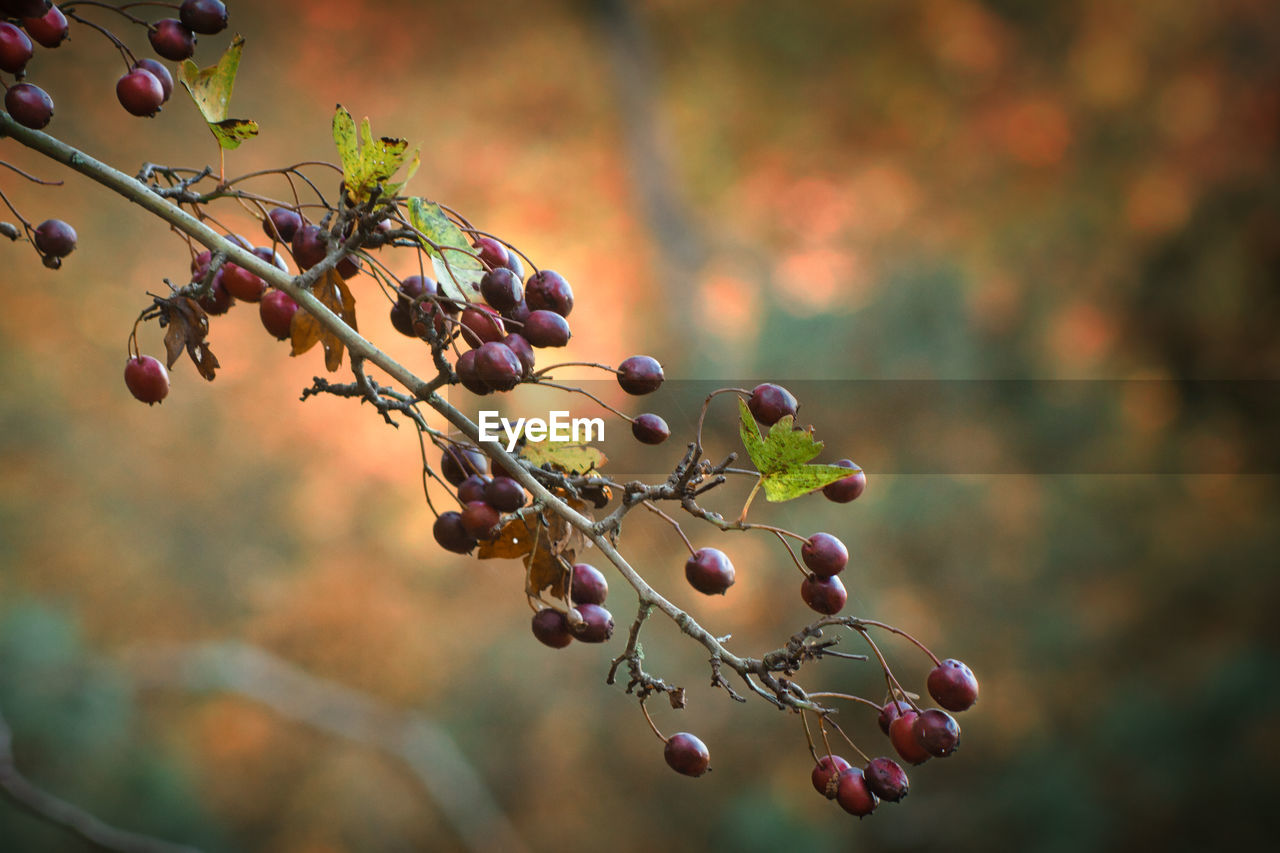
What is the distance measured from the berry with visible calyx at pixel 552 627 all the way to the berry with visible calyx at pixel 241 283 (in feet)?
0.71

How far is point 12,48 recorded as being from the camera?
0.42 meters

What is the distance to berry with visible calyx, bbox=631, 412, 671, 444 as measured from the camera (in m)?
0.45

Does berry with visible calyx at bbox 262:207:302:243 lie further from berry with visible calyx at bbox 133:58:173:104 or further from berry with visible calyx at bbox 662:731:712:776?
berry with visible calyx at bbox 662:731:712:776

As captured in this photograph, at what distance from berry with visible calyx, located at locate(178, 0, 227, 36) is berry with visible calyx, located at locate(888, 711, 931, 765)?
0.45 meters

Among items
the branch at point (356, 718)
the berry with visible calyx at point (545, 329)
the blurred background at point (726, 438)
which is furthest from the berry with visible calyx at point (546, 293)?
the branch at point (356, 718)

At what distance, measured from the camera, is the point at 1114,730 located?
2184mm

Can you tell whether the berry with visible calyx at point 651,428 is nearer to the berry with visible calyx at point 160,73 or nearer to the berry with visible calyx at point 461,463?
the berry with visible calyx at point 461,463

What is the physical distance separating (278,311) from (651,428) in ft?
0.61

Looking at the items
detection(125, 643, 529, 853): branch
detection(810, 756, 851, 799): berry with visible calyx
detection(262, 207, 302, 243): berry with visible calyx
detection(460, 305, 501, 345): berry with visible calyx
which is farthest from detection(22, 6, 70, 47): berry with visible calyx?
detection(125, 643, 529, 853): branch

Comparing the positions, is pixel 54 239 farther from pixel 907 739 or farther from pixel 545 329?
pixel 907 739

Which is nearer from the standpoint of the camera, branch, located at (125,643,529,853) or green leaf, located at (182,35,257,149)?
green leaf, located at (182,35,257,149)

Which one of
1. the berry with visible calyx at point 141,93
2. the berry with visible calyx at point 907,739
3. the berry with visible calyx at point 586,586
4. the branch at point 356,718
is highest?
the branch at point 356,718

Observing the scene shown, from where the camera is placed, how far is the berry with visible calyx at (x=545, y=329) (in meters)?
0.41

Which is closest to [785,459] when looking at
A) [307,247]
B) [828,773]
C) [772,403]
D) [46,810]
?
[772,403]
